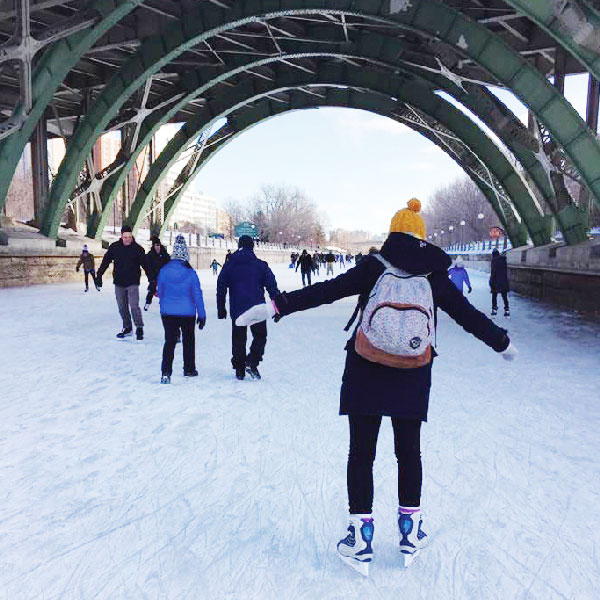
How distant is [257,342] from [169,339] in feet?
3.11

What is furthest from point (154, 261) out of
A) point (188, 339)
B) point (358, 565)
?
point (358, 565)

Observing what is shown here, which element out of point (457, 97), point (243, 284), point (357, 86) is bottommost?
point (243, 284)

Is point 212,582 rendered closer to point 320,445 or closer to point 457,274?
point 320,445

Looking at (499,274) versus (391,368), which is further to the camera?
(499,274)

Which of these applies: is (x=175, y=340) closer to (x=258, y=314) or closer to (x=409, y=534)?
(x=258, y=314)

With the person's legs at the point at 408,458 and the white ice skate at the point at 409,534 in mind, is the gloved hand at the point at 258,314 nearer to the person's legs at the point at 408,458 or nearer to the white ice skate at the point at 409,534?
the person's legs at the point at 408,458

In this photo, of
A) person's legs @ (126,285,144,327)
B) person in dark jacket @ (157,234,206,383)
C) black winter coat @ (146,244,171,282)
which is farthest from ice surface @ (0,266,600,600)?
black winter coat @ (146,244,171,282)

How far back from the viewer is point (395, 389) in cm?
202

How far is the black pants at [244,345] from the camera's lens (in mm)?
5180

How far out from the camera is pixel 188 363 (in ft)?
17.6

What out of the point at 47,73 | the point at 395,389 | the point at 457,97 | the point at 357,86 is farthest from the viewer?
the point at 357,86

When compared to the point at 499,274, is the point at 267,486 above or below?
below

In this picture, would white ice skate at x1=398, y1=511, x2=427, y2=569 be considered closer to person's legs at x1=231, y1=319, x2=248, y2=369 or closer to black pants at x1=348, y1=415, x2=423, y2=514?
black pants at x1=348, y1=415, x2=423, y2=514

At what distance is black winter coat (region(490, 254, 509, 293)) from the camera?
36.2 feet
